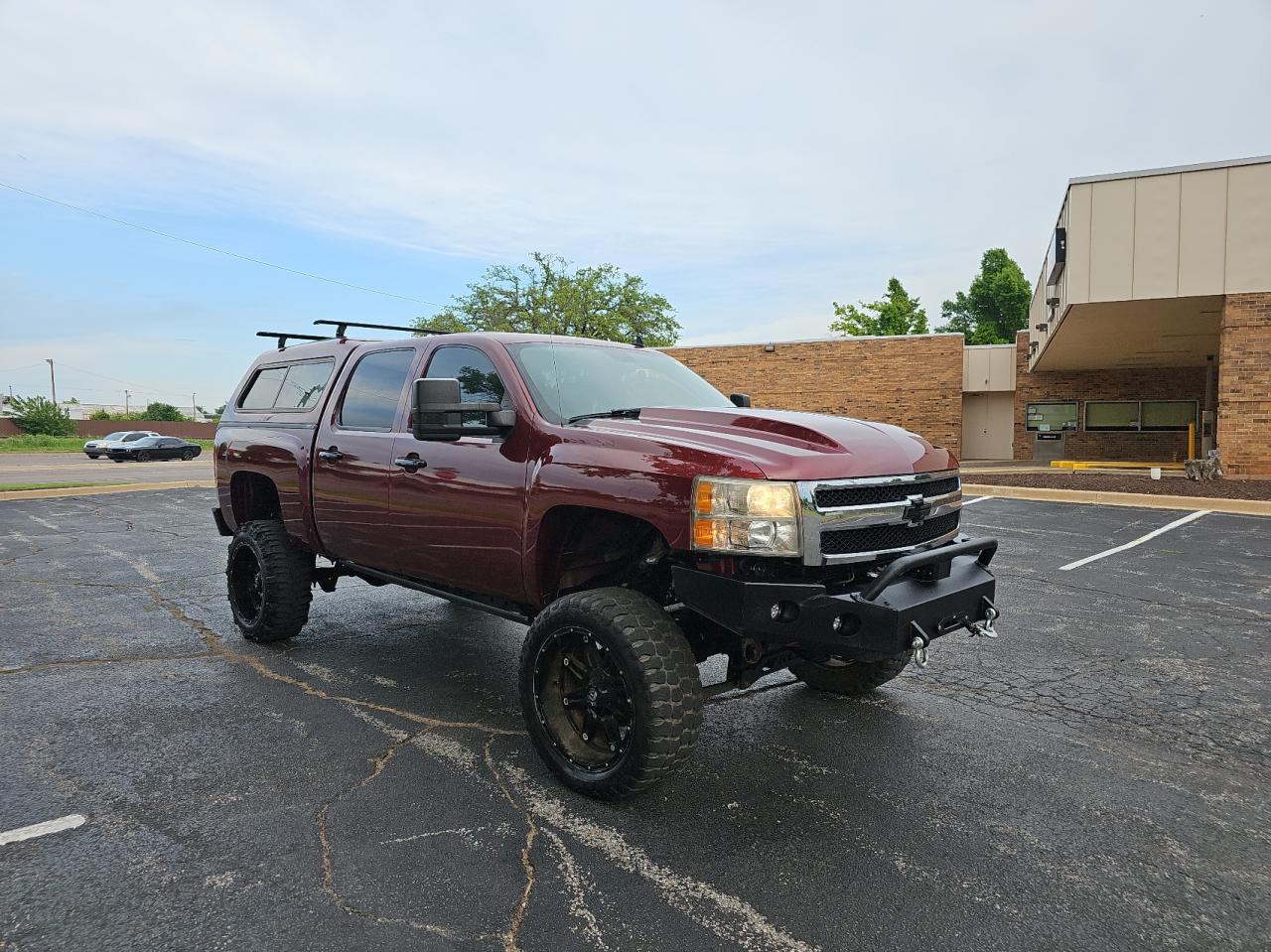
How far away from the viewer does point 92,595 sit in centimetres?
718

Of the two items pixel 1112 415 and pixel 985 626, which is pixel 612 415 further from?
pixel 1112 415

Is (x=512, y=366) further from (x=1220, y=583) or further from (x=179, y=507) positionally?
(x=179, y=507)

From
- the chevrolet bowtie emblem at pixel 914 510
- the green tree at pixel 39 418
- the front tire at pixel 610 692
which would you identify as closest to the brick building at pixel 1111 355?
the chevrolet bowtie emblem at pixel 914 510

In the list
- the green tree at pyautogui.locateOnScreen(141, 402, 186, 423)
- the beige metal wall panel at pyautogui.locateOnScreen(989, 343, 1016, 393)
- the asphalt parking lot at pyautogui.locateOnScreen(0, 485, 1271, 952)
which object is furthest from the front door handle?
the green tree at pyautogui.locateOnScreen(141, 402, 186, 423)

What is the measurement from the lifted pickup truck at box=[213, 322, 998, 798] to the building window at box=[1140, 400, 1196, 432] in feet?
93.9

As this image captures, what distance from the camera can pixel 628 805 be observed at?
3.29m

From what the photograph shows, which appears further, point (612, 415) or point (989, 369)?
point (989, 369)

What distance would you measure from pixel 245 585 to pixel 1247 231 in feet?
58.6

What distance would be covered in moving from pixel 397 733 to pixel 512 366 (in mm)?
1883

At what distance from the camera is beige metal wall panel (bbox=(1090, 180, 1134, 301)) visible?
51.9 ft

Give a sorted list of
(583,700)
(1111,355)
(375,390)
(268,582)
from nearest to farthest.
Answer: (583,700), (375,390), (268,582), (1111,355)

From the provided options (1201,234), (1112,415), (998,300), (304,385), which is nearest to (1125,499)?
(1201,234)

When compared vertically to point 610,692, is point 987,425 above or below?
above

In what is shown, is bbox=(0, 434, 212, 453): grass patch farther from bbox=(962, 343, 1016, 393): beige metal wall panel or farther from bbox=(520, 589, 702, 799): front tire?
bbox=(520, 589, 702, 799): front tire
